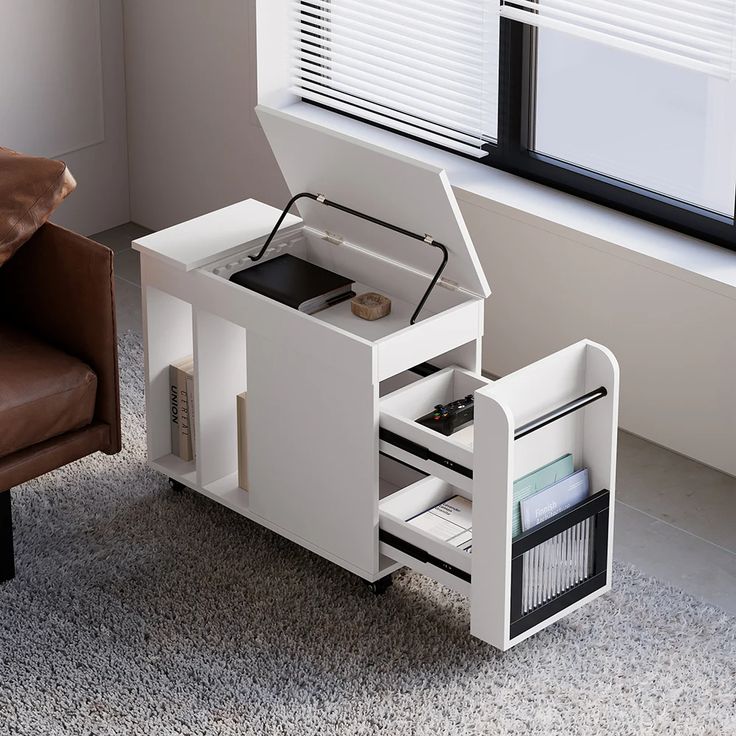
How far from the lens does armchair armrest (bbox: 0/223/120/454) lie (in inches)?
111

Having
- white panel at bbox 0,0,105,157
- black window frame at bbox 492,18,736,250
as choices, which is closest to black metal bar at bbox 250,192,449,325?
black window frame at bbox 492,18,736,250

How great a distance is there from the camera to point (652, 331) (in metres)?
3.32

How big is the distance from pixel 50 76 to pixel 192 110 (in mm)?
418

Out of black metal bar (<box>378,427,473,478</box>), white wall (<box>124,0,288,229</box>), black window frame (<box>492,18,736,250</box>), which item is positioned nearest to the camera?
black metal bar (<box>378,427,473,478</box>)

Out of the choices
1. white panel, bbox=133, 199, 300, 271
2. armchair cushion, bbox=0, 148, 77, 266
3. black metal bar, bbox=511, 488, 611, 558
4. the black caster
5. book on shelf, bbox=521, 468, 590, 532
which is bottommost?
the black caster

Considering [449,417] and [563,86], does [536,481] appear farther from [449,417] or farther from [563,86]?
[563,86]

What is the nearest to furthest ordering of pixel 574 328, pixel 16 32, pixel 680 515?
1. pixel 680 515
2. pixel 574 328
3. pixel 16 32

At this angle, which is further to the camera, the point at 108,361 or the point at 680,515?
the point at 680,515

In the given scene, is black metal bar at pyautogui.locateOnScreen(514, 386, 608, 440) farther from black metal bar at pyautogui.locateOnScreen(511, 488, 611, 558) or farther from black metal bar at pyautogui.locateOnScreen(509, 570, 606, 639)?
black metal bar at pyautogui.locateOnScreen(509, 570, 606, 639)

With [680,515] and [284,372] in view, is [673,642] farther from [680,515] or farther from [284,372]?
[284,372]

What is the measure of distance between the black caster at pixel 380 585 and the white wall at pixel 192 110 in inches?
60.0

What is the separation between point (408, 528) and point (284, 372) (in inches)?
15.4

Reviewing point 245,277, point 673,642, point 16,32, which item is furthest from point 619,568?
point 16,32

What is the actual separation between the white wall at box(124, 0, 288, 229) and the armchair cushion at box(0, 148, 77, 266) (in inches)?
48.3
